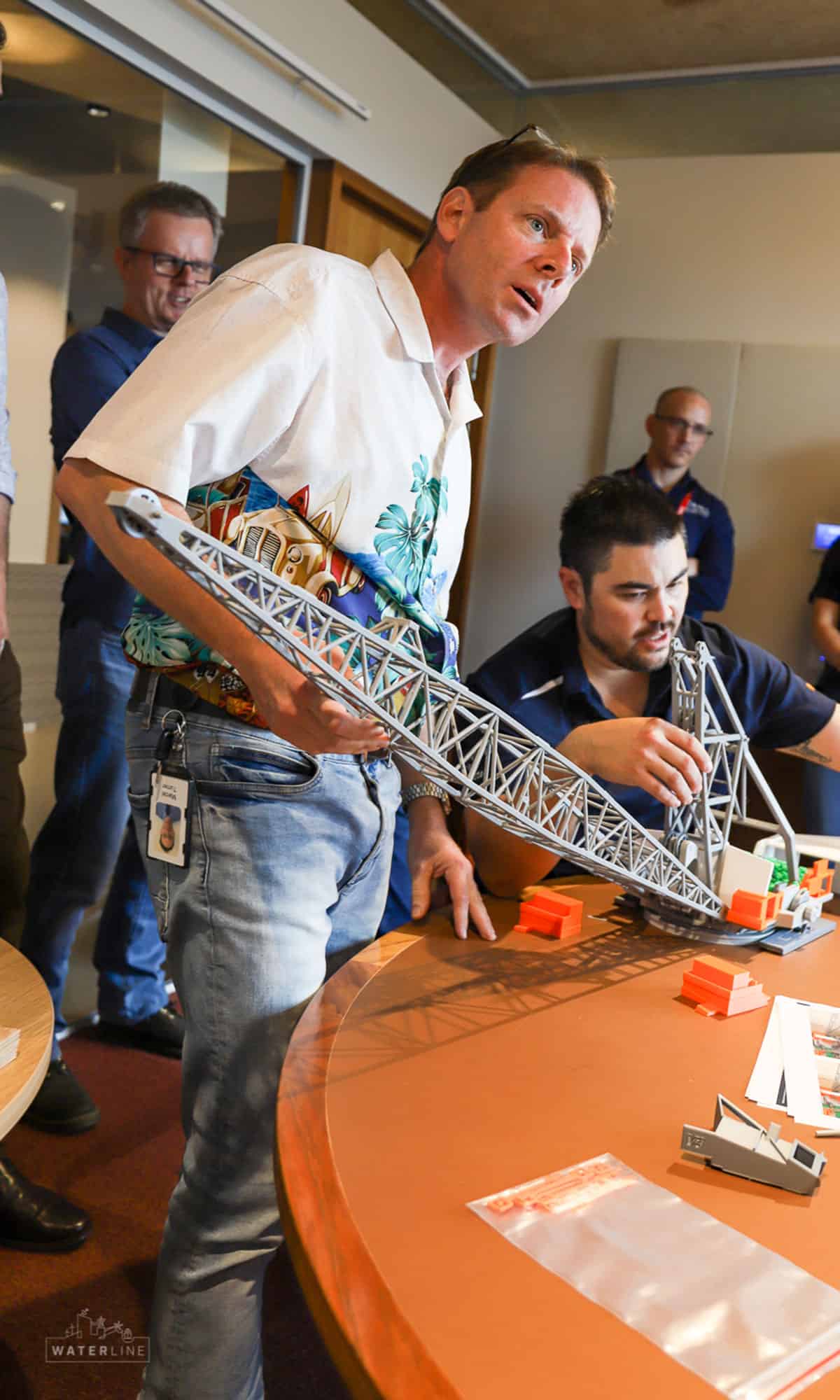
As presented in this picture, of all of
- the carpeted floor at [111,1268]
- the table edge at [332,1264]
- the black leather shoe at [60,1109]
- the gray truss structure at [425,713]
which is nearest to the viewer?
the table edge at [332,1264]

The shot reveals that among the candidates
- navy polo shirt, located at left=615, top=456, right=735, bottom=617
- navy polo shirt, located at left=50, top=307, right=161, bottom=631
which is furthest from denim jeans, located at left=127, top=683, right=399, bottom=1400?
navy polo shirt, located at left=615, top=456, right=735, bottom=617

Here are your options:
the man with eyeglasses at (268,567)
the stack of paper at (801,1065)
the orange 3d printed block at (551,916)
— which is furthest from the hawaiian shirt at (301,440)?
the stack of paper at (801,1065)

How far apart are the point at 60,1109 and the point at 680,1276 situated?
208 centimetres

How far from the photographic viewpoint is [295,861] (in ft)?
4.14

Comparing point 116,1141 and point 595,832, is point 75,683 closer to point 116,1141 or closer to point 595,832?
point 116,1141

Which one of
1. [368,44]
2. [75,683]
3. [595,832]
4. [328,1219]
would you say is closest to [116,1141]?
[75,683]

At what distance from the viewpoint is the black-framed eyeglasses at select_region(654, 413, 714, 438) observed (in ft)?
→ 15.4

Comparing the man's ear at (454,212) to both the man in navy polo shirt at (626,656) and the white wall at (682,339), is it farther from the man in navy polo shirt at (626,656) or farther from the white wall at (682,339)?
the white wall at (682,339)

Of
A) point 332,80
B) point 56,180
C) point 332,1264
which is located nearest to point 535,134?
point 332,1264

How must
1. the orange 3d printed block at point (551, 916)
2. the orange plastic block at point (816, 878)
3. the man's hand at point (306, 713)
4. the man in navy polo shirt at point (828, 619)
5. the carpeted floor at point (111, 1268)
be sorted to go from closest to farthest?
the man's hand at point (306, 713) → the orange 3d printed block at point (551, 916) → the orange plastic block at point (816, 878) → the carpeted floor at point (111, 1268) → the man in navy polo shirt at point (828, 619)

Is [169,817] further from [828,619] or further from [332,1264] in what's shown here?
[828,619]

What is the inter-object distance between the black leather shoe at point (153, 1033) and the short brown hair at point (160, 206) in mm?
1984

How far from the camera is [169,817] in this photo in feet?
4.16

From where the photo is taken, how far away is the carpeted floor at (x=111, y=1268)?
1834 mm
